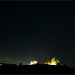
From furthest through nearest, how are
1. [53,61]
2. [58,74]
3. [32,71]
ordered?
1. [53,61]
2. [32,71]
3. [58,74]

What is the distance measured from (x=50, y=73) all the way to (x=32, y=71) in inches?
75.3

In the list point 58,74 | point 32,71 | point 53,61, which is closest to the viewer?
point 58,74

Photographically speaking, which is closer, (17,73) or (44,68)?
(17,73)

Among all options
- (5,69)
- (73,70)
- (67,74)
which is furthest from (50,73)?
(5,69)

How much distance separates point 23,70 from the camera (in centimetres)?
1195

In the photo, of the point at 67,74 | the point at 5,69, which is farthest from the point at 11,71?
the point at 67,74

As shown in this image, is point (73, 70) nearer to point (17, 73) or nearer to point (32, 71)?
point (32, 71)

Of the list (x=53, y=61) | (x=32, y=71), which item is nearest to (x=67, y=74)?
(x=32, y=71)

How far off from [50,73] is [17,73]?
344 centimetres

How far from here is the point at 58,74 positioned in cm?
1105

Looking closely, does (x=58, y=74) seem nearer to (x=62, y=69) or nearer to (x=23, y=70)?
(x=62, y=69)

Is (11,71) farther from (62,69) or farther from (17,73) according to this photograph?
(62,69)

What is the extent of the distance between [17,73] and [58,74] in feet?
13.6

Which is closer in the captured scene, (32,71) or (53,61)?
(32,71)
